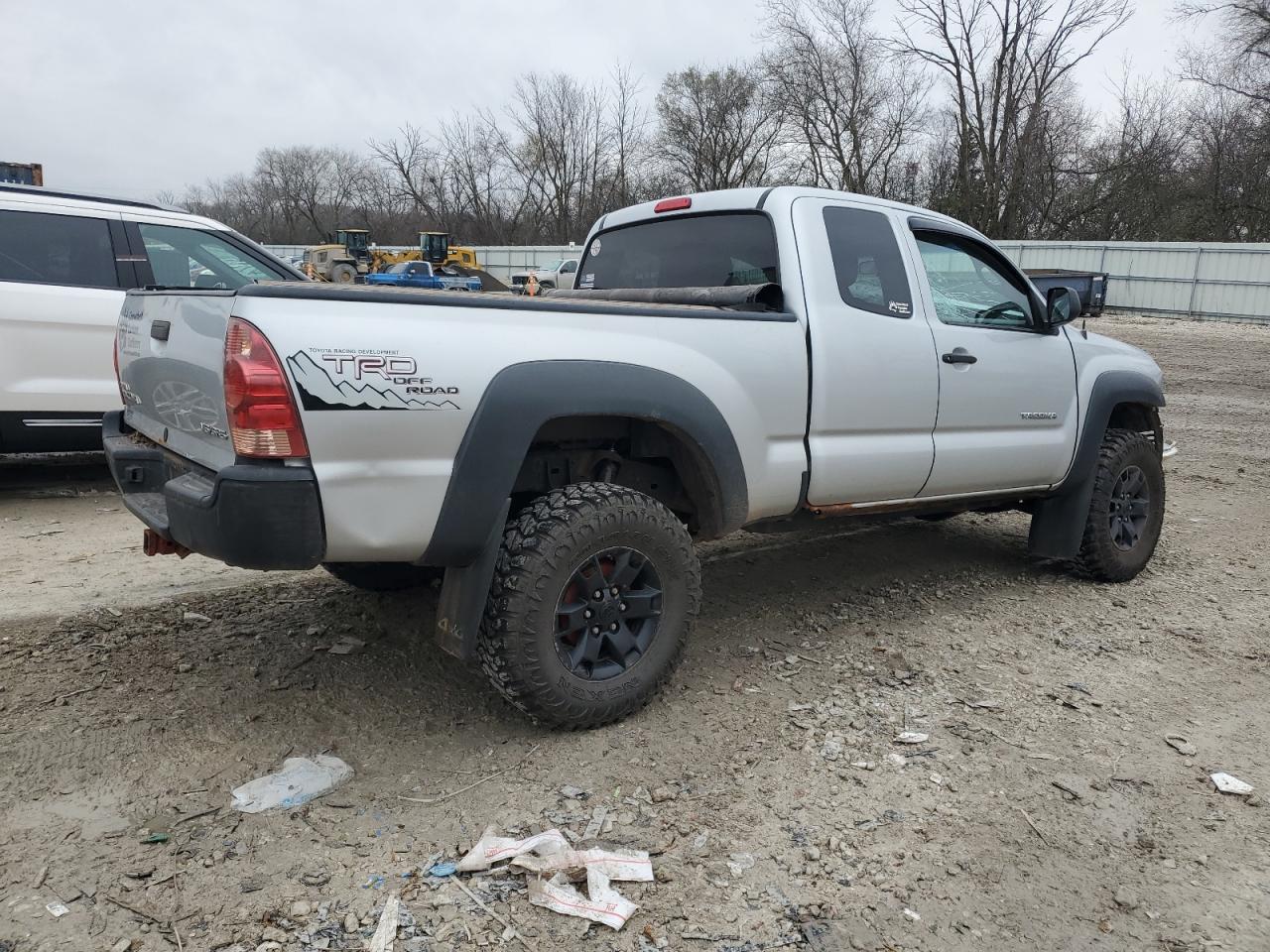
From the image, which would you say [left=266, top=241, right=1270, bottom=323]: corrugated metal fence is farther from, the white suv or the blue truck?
the white suv

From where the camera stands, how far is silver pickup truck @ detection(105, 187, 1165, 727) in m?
2.63

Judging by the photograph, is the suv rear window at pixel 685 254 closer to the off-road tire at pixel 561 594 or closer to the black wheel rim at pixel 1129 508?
the off-road tire at pixel 561 594

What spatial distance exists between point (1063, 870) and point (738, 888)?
3.05ft

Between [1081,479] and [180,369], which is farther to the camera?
[1081,479]

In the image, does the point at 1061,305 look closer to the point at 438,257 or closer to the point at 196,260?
the point at 196,260

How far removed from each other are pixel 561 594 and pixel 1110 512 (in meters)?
3.49

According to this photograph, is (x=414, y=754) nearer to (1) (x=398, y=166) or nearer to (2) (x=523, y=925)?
(2) (x=523, y=925)

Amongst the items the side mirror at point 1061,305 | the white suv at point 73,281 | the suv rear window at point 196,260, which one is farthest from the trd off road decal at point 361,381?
the suv rear window at point 196,260

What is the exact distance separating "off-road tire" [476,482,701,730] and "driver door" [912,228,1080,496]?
5.22 feet

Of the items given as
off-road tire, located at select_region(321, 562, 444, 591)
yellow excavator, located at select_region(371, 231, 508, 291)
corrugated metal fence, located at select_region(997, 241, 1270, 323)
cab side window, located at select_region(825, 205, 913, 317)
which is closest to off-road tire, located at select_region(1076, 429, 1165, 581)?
cab side window, located at select_region(825, 205, 913, 317)

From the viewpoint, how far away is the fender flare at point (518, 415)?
112 inches

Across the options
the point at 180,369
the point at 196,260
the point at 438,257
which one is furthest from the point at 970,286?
the point at 438,257

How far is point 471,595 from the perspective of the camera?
2979 mm

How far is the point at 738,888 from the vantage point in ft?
8.14
